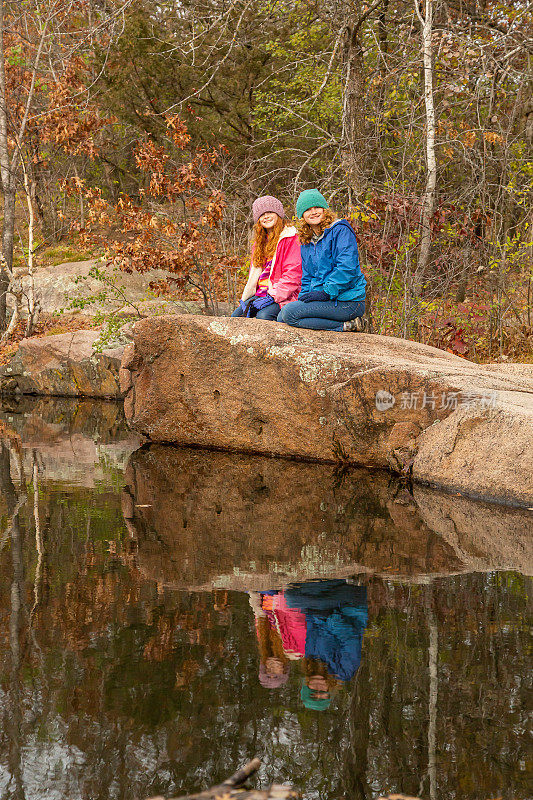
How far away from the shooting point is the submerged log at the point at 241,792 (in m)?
1.81

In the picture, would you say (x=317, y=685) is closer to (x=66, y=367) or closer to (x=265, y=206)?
(x=265, y=206)

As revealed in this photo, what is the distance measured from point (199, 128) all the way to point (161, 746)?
15861 millimetres

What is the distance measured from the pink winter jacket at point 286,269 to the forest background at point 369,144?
2340 mm

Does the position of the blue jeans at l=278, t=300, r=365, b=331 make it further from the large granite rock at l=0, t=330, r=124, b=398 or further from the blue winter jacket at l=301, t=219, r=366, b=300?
the large granite rock at l=0, t=330, r=124, b=398

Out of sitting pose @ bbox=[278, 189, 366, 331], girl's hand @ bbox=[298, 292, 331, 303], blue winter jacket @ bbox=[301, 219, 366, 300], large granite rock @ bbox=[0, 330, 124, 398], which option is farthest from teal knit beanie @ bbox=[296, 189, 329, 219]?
large granite rock @ bbox=[0, 330, 124, 398]

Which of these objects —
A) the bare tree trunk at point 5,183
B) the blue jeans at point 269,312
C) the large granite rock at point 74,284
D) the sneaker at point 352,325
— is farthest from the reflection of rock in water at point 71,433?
the large granite rock at point 74,284

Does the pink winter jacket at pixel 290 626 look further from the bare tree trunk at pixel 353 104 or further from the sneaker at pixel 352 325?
the bare tree trunk at pixel 353 104

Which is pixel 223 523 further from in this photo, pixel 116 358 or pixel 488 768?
pixel 116 358

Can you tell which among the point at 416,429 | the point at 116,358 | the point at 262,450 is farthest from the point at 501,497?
the point at 116,358

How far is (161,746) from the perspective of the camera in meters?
2.27

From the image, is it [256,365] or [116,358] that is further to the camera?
[116,358]

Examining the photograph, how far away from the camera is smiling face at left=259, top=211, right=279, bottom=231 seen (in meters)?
7.79

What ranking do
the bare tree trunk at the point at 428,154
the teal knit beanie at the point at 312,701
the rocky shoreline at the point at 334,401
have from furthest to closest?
the bare tree trunk at the point at 428,154 → the rocky shoreline at the point at 334,401 → the teal knit beanie at the point at 312,701

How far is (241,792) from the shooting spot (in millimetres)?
1827
